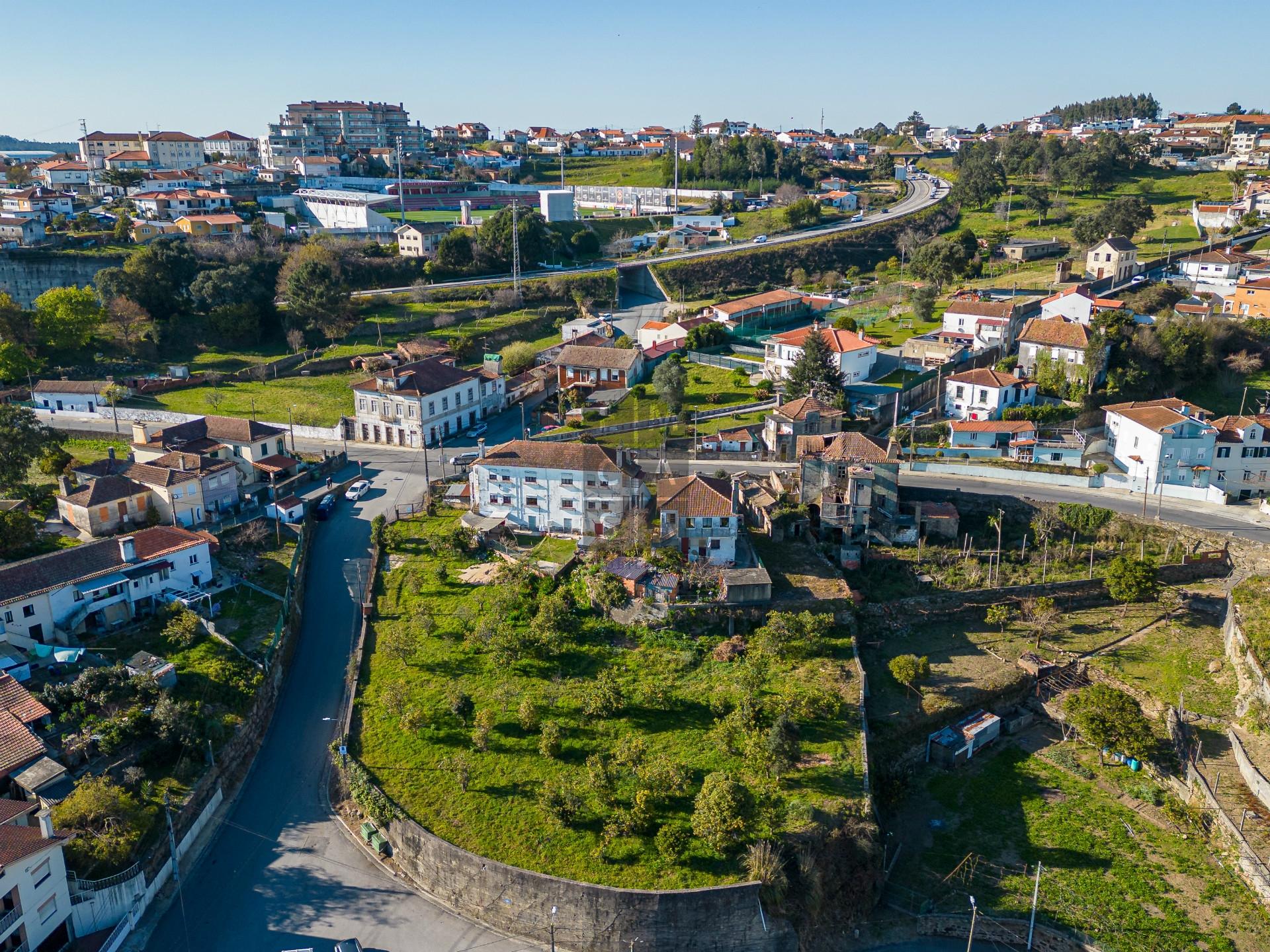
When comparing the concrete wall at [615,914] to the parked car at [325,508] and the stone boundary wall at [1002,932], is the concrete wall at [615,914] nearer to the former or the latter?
the stone boundary wall at [1002,932]

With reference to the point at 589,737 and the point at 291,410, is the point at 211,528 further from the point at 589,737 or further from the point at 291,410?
the point at 589,737

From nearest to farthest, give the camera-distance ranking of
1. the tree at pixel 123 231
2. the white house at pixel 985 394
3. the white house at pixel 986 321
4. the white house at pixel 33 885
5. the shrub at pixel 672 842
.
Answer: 1. the white house at pixel 33 885
2. the shrub at pixel 672 842
3. the white house at pixel 985 394
4. the white house at pixel 986 321
5. the tree at pixel 123 231

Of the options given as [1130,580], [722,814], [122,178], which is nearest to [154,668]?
[722,814]

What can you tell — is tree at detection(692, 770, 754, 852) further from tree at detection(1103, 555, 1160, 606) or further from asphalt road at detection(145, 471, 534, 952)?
tree at detection(1103, 555, 1160, 606)

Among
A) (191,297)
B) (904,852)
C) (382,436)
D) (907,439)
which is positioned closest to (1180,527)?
(907,439)

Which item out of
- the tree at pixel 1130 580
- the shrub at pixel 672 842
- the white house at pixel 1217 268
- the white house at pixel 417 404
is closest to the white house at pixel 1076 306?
the white house at pixel 1217 268

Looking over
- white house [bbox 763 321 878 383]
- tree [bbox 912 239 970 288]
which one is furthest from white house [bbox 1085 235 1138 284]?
white house [bbox 763 321 878 383]
